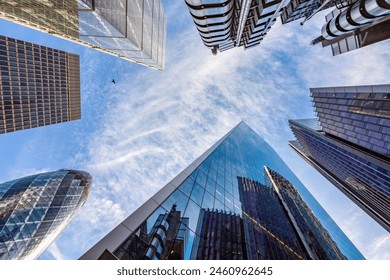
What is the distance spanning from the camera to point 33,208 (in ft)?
228

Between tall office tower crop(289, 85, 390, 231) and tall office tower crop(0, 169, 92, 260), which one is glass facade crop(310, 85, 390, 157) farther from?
tall office tower crop(0, 169, 92, 260)

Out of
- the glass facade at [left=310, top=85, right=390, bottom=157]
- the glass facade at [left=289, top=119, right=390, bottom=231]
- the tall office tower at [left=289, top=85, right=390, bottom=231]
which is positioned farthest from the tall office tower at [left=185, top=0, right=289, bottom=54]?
the glass facade at [left=289, top=119, right=390, bottom=231]

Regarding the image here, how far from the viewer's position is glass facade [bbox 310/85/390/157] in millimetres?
36500

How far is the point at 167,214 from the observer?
10164mm

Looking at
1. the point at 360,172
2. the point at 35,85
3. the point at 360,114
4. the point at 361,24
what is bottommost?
the point at 360,172

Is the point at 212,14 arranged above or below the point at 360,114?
above

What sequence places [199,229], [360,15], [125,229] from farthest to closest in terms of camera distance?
[360,15]
[199,229]
[125,229]

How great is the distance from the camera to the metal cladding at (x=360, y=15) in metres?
17.4

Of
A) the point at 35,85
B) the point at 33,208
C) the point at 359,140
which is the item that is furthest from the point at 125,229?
the point at 35,85

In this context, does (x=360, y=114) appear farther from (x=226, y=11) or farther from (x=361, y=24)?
(x=226, y=11)

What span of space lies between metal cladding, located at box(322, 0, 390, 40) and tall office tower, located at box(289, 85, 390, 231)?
20.1 metres

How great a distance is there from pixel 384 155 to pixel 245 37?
38503 mm

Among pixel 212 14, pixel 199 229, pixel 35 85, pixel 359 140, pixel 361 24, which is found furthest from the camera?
pixel 35 85

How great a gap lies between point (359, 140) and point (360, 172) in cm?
994
